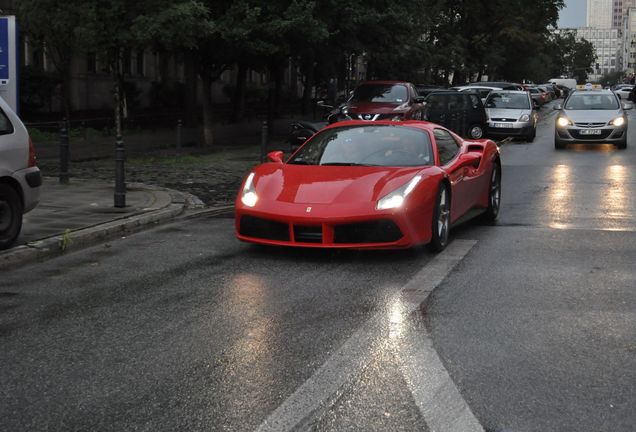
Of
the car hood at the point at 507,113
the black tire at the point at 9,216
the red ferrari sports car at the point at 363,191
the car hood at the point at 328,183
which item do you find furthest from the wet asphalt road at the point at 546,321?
the car hood at the point at 507,113

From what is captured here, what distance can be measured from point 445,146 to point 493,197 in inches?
62.8

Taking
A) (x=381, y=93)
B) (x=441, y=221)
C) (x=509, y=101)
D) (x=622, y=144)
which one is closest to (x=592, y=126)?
(x=622, y=144)

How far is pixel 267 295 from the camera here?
6.76m

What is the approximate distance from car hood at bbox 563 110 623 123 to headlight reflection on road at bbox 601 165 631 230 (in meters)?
5.80

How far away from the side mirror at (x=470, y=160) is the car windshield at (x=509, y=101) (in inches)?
722

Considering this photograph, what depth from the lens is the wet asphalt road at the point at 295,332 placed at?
4.20 metres

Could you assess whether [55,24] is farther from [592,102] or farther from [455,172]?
[592,102]

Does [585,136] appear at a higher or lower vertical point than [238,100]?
lower

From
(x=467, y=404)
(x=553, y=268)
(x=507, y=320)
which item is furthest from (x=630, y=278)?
(x=467, y=404)

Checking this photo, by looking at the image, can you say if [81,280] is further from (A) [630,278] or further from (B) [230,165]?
(B) [230,165]

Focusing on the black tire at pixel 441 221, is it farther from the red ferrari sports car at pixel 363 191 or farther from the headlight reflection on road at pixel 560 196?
the headlight reflection on road at pixel 560 196

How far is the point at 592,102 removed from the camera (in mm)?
25203

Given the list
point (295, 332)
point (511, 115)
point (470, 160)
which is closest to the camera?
point (295, 332)

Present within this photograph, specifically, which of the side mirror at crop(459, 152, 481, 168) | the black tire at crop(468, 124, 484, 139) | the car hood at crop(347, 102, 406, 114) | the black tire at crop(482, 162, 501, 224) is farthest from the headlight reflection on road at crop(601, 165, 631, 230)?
the black tire at crop(468, 124, 484, 139)
